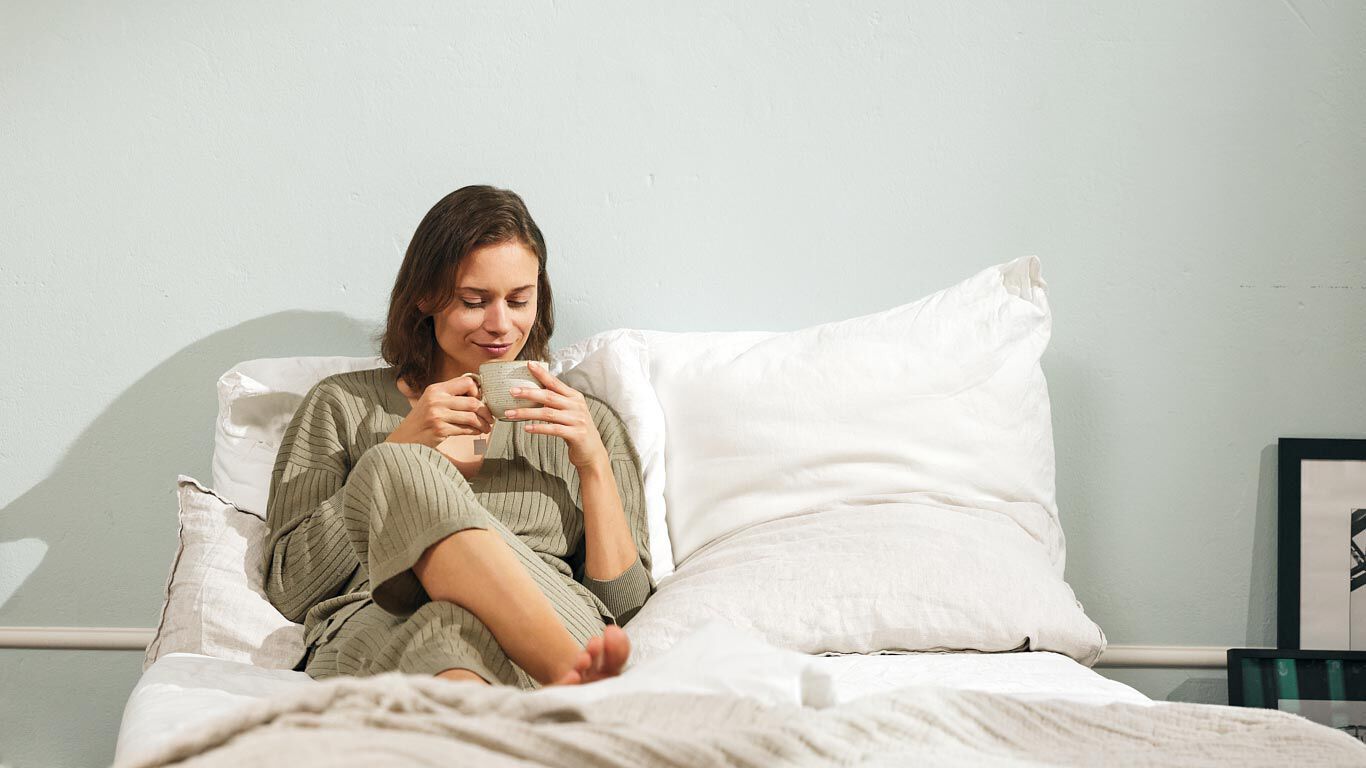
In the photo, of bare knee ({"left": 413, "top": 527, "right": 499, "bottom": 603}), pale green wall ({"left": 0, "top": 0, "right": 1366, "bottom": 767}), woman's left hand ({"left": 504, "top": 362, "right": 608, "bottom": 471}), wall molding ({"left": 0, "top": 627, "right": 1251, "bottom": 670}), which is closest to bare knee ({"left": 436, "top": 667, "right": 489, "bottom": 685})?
bare knee ({"left": 413, "top": 527, "right": 499, "bottom": 603})

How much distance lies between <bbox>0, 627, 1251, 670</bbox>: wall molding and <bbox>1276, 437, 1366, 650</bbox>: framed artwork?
0.13m

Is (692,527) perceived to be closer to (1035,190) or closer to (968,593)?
(968,593)

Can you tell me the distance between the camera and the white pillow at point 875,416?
1651 mm

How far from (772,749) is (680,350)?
1071 millimetres

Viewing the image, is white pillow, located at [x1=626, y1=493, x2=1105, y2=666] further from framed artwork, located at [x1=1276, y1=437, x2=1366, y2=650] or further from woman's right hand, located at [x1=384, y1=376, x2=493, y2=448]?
framed artwork, located at [x1=1276, y1=437, x2=1366, y2=650]

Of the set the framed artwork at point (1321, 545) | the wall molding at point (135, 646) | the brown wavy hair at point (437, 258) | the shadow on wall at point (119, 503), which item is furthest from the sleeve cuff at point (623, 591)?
the framed artwork at point (1321, 545)

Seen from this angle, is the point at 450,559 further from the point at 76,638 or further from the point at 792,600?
the point at 76,638

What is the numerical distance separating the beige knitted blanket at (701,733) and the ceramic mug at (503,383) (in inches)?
23.8

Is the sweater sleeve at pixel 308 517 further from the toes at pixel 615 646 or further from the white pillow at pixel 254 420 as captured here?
the toes at pixel 615 646

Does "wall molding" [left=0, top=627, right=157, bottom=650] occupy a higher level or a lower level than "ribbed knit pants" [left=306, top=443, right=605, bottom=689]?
lower

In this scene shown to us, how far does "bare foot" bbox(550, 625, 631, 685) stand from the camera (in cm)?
103

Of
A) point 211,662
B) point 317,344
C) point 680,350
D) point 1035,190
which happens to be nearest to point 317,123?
point 317,344

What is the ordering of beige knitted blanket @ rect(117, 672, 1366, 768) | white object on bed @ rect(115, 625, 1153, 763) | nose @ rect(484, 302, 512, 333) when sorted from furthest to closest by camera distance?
nose @ rect(484, 302, 512, 333) → white object on bed @ rect(115, 625, 1153, 763) → beige knitted blanket @ rect(117, 672, 1366, 768)

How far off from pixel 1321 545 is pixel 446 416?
1.51 m
